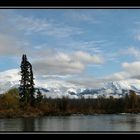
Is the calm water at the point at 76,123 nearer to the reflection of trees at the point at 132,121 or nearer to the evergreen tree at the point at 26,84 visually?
the reflection of trees at the point at 132,121

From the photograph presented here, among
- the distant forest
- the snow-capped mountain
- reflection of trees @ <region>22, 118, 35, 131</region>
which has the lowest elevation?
reflection of trees @ <region>22, 118, 35, 131</region>

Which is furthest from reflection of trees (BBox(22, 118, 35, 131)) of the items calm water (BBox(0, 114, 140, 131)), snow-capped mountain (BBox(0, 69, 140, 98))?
snow-capped mountain (BBox(0, 69, 140, 98))

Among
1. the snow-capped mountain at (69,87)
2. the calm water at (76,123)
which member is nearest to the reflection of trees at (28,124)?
the calm water at (76,123)

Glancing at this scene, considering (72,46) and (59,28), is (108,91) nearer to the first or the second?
(72,46)

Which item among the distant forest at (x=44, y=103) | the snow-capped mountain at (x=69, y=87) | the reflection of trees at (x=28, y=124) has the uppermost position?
the snow-capped mountain at (x=69, y=87)

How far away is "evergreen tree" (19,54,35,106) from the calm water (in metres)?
0.10

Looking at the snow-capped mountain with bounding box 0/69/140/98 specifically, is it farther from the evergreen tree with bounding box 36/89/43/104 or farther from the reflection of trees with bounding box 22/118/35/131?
the reflection of trees with bounding box 22/118/35/131

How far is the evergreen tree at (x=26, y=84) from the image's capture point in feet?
4.59

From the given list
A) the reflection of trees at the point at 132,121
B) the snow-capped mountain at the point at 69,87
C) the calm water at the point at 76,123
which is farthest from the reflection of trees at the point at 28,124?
the reflection of trees at the point at 132,121

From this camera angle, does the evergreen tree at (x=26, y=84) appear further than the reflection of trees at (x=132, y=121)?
Yes

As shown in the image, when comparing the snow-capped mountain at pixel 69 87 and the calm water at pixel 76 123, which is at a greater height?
the snow-capped mountain at pixel 69 87

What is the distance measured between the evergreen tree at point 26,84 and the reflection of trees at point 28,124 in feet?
0.28

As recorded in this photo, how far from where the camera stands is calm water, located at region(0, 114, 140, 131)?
127 cm
